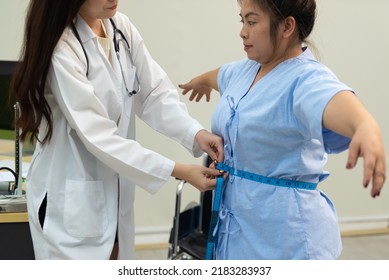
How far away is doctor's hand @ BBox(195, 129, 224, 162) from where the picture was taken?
148cm

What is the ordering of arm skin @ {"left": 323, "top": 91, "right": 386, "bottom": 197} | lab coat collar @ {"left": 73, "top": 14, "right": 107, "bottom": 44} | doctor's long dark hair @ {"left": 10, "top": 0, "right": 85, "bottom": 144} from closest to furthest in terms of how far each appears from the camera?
arm skin @ {"left": 323, "top": 91, "right": 386, "bottom": 197} < doctor's long dark hair @ {"left": 10, "top": 0, "right": 85, "bottom": 144} < lab coat collar @ {"left": 73, "top": 14, "right": 107, "bottom": 44}

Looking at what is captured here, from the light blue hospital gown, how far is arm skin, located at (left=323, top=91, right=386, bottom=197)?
12 centimetres

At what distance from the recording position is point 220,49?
3504mm

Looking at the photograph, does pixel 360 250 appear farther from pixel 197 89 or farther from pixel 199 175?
pixel 199 175

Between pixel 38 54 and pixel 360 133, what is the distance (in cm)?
90

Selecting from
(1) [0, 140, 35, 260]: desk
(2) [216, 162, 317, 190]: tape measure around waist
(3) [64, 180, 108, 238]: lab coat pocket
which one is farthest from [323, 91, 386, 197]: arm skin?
(1) [0, 140, 35, 260]: desk

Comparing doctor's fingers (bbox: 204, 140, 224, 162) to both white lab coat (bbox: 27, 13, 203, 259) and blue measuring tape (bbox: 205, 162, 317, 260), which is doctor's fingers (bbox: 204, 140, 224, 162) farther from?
white lab coat (bbox: 27, 13, 203, 259)

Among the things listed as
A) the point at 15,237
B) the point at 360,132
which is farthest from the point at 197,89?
the point at 360,132

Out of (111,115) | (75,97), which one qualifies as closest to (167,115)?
(111,115)

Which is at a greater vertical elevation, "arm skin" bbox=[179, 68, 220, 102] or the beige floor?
"arm skin" bbox=[179, 68, 220, 102]

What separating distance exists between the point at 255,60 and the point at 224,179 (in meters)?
0.32

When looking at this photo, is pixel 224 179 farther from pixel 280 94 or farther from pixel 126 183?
pixel 126 183

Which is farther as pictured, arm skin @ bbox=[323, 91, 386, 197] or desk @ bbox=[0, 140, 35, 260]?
desk @ bbox=[0, 140, 35, 260]

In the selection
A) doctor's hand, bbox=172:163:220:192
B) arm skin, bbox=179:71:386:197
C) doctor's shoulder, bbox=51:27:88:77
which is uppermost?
doctor's shoulder, bbox=51:27:88:77
